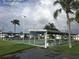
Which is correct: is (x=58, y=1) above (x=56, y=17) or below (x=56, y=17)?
above

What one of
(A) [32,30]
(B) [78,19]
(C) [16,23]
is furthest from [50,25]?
(A) [32,30]

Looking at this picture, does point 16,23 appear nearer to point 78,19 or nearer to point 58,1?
point 78,19

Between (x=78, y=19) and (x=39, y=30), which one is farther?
(x=78, y=19)

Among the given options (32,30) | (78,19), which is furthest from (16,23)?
(32,30)

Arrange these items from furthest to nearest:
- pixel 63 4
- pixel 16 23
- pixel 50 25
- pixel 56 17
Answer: pixel 16 23 < pixel 50 25 < pixel 63 4 < pixel 56 17

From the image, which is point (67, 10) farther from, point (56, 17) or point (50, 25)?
point (50, 25)

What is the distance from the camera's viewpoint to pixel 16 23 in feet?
471

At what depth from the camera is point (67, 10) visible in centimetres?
4403

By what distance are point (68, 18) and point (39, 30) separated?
19.7 ft

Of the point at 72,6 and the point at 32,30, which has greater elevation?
the point at 72,6

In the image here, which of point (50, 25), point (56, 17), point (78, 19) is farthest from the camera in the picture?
point (50, 25)

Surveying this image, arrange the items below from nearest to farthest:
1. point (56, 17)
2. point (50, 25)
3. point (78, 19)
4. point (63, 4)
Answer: point (56, 17), point (63, 4), point (78, 19), point (50, 25)

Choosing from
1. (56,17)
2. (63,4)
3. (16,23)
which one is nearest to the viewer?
(56,17)

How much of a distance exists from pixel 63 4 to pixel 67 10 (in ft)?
4.49
